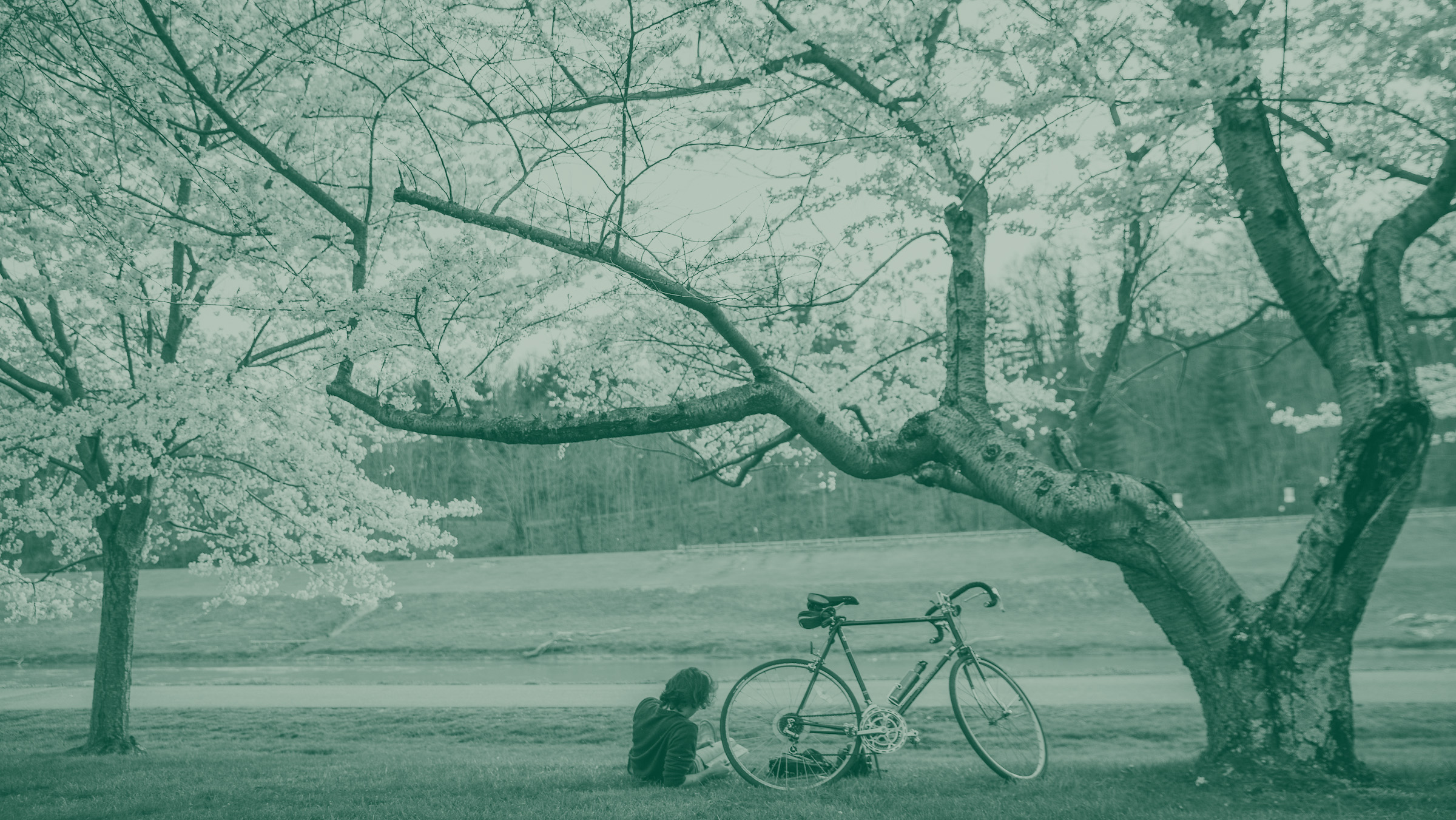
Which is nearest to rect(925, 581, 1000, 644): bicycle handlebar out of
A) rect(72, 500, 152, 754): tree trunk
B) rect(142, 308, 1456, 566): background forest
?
rect(142, 308, 1456, 566): background forest

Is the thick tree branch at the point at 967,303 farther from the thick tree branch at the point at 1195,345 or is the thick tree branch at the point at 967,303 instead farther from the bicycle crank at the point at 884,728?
the thick tree branch at the point at 1195,345

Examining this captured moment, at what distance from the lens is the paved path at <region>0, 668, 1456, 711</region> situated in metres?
10.6

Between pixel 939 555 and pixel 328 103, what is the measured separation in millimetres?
21056

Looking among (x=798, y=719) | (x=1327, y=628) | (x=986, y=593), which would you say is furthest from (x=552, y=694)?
(x=1327, y=628)

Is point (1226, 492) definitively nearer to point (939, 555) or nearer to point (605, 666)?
point (939, 555)

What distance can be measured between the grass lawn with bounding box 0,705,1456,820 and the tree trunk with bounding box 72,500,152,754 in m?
0.48

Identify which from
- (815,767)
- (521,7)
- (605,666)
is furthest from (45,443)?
(605,666)

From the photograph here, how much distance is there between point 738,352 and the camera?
5285 mm

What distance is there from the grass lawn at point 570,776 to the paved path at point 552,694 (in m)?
0.74

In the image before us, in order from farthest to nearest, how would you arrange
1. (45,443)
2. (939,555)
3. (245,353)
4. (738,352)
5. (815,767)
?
(939,555) < (245,353) < (45,443) < (738,352) < (815,767)

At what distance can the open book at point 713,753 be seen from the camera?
4957mm

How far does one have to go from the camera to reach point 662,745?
517 cm

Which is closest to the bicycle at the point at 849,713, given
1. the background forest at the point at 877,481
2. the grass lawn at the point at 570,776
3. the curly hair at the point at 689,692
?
the grass lawn at the point at 570,776

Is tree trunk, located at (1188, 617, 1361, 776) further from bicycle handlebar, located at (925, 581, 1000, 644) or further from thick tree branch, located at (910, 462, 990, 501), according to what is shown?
thick tree branch, located at (910, 462, 990, 501)
